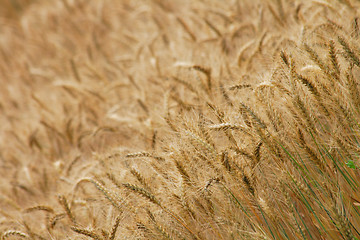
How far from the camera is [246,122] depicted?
148 centimetres

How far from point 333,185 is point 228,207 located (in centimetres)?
50

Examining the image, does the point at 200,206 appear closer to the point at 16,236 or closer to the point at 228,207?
the point at 228,207

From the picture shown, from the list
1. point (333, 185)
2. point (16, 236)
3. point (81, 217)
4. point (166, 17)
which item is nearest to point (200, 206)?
point (333, 185)

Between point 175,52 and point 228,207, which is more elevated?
point 175,52

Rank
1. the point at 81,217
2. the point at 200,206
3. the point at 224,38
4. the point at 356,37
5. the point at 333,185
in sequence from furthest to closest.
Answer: the point at 224,38 < the point at 81,217 < the point at 356,37 < the point at 200,206 < the point at 333,185

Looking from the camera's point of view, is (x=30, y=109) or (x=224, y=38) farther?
(x=30, y=109)

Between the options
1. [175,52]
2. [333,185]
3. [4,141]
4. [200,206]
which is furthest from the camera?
[4,141]

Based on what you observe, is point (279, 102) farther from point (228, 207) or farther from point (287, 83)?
point (228, 207)

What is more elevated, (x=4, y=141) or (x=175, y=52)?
(x=175, y=52)

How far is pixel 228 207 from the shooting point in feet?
4.85

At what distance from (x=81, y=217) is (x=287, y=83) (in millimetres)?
1504

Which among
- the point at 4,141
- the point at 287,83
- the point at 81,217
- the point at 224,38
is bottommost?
the point at 81,217

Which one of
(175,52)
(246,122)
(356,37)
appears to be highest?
(175,52)

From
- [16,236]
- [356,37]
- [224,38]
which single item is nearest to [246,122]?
[356,37]
